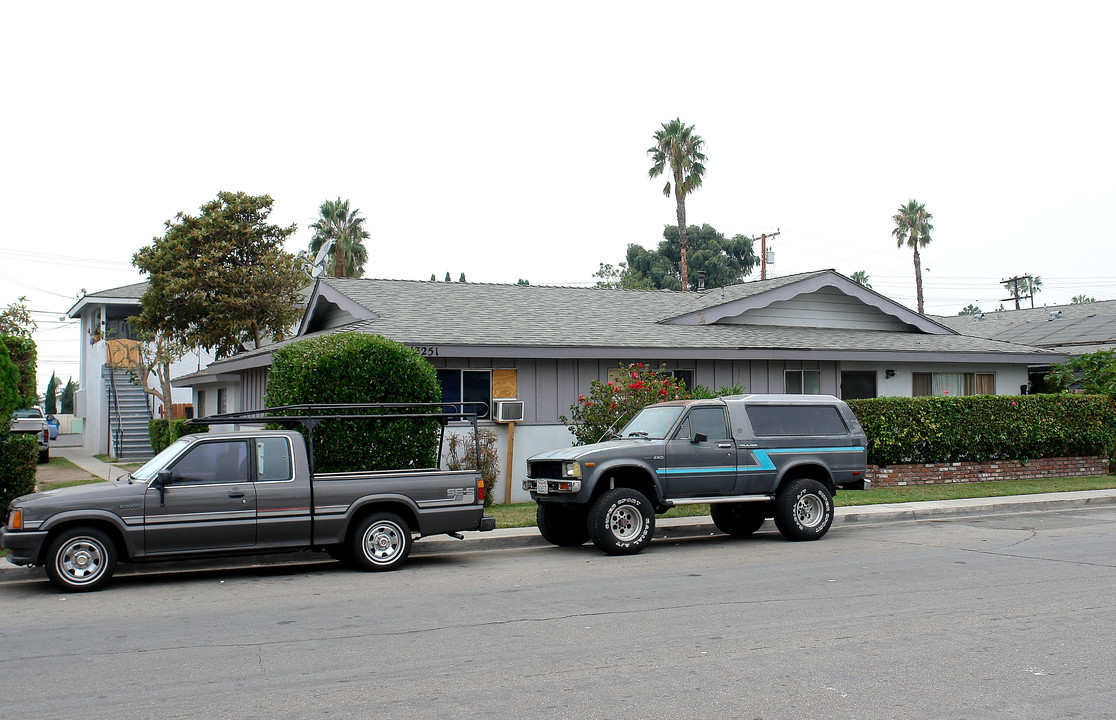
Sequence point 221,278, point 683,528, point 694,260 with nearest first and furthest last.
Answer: point 683,528, point 221,278, point 694,260

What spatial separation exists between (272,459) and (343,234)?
129 feet

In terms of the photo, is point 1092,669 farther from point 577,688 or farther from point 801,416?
point 801,416

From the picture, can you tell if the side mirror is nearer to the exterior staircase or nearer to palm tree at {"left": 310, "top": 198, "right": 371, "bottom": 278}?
the exterior staircase

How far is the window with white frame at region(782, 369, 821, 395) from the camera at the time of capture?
20547 millimetres

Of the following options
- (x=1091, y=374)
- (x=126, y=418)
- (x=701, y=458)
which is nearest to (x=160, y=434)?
(x=126, y=418)

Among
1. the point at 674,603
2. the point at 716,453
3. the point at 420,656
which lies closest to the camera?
the point at 420,656

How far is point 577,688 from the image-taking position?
5.93 meters

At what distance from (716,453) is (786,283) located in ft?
35.1

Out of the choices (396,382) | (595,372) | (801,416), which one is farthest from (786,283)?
(396,382)

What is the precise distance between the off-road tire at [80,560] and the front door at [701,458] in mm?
6494

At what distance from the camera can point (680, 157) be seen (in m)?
46.1

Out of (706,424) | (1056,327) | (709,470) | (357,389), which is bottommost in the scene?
(709,470)

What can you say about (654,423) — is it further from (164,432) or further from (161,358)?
(161,358)

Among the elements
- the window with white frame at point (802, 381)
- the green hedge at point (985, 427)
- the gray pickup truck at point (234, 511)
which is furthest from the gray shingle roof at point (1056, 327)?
the gray pickup truck at point (234, 511)
